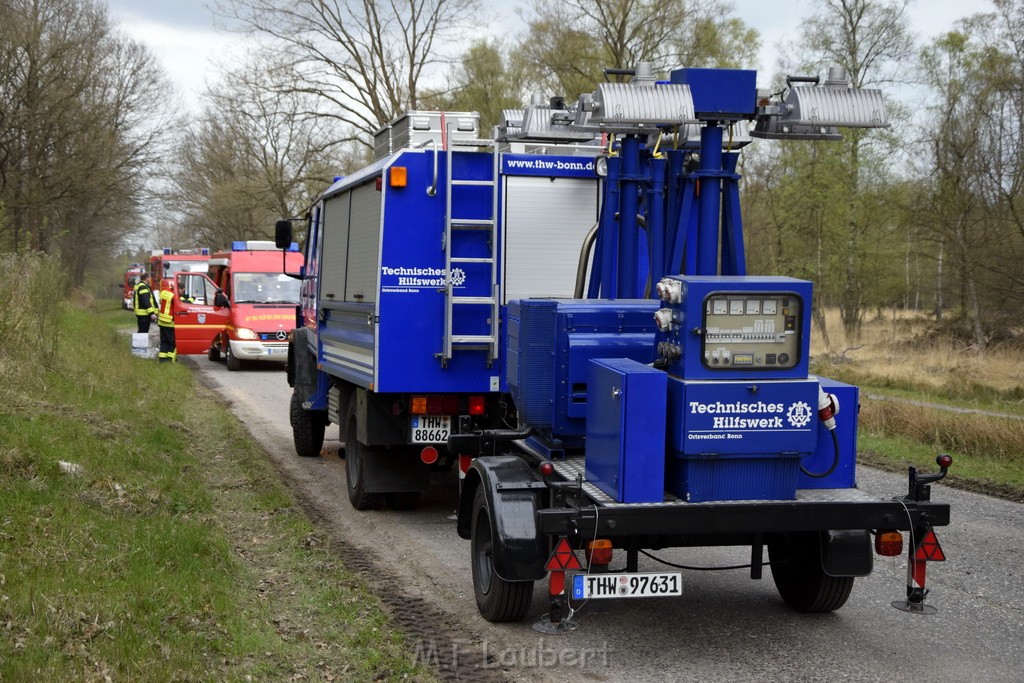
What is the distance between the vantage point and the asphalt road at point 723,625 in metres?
5.66

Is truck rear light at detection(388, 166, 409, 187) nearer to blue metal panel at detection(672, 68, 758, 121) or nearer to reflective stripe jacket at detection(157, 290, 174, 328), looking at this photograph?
blue metal panel at detection(672, 68, 758, 121)

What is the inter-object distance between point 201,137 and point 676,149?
52.0m

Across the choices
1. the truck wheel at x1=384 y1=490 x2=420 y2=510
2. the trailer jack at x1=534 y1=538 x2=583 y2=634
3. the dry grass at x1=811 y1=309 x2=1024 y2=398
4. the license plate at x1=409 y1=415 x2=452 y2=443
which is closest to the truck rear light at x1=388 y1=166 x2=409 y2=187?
the license plate at x1=409 y1=415 x2=452 y2=443

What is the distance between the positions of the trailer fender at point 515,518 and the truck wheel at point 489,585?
10 cm

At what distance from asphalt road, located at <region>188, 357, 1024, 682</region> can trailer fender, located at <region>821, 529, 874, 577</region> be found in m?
0.42

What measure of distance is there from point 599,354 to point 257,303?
63.1 ft

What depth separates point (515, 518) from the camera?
5.89 metres

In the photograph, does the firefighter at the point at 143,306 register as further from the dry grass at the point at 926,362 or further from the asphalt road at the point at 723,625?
the asphalt road at the point at 723,625

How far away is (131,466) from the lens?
970cm

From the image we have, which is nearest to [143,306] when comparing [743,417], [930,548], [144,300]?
[144,300]

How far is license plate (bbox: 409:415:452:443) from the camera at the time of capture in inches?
353

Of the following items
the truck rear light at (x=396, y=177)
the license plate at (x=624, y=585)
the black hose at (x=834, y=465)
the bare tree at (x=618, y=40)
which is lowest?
the license plate at (x=624, y=585)

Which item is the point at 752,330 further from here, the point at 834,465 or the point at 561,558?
the point at 561,558

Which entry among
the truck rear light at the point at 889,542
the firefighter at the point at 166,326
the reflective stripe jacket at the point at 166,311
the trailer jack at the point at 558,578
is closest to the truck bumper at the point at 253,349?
the firefighter at the point at 166,326
